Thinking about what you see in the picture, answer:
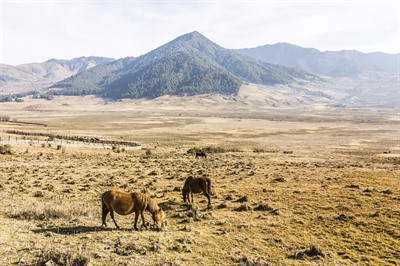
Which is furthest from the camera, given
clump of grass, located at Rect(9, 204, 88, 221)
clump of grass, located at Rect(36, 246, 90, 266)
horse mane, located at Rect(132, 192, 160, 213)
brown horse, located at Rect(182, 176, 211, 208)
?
brown horse, located at Rect(182, 176, 211, 208)

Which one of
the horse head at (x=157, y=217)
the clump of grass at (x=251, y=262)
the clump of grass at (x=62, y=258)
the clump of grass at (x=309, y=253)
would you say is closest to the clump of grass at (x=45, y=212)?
the horse head at (x=157, y=217)

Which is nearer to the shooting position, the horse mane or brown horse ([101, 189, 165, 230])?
brown horse ([101, 189, 165, 230])

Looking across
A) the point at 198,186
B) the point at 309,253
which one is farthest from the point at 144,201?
the point at 309,253

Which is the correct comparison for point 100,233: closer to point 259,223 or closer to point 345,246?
point 259,223

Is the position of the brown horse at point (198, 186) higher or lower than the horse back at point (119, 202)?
lower

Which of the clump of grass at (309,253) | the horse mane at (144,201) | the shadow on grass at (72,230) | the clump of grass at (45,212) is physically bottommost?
the clump of grass at (309,253)

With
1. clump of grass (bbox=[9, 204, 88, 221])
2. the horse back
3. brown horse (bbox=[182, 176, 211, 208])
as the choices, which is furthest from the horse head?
brown horse (bbox=[182, 176, 211, 208])

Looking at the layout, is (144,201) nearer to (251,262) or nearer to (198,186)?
(251,262)

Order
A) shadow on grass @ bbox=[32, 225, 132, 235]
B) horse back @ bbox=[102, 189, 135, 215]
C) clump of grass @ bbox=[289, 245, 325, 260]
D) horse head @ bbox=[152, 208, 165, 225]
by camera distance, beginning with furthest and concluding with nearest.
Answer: horse head @ bbox=[152, 208, 165, 225] < horse back @ bbox=[102, 189, 135, 215] < shadow on grass @ bbox=[32, 225, 132, 235] < clump of grass @ bbox=[289, 245, 325, 260]

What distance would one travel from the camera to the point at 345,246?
13.1 meters

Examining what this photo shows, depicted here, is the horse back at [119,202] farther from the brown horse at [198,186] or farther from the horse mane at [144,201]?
the brown horse at [198,186]

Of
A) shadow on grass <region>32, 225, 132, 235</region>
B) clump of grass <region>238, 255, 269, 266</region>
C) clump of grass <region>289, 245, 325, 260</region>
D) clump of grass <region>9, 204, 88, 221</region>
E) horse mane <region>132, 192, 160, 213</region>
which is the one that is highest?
horse mane <region>132, 192, 160, 213</region>

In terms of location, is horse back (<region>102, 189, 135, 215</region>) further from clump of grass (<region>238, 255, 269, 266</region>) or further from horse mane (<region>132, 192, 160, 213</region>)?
clump of grass (<region>238, 255, 269, 266</region>)

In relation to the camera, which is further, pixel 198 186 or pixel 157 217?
pixel 198 186
